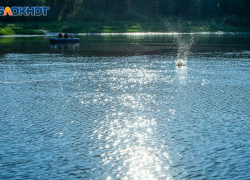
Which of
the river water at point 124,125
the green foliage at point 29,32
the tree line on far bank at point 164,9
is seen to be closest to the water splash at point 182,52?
the river water at point 124,125

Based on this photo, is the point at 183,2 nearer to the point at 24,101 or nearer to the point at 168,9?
the point at 168,9

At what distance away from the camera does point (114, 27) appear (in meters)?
165

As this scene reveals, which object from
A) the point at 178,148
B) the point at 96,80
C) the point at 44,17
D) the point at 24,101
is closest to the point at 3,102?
the point at 24,101

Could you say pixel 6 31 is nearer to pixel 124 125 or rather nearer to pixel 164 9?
pixel 164 9

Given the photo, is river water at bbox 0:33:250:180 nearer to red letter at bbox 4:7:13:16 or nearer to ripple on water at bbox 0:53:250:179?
ripple on water at bbox 0:53:250:179

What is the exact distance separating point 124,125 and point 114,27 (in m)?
144

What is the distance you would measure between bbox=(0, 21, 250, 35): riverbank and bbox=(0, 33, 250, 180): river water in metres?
99.6

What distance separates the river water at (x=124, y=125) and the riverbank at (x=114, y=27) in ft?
327

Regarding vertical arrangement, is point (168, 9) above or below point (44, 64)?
above

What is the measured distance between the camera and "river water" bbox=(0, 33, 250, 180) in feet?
58.3

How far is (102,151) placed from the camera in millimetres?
19828

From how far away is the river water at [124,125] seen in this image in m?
17.8

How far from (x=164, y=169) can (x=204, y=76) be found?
102 feet

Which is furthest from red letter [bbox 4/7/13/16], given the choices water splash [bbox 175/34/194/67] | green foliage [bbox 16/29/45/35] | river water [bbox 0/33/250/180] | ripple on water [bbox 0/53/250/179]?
river water [bbox 0/33/250/180]
